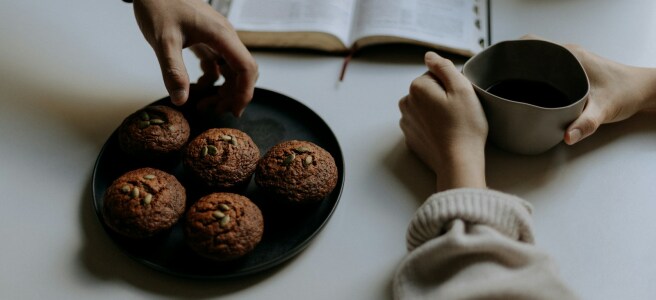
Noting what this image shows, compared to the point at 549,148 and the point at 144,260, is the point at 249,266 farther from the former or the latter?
the point at 549,148

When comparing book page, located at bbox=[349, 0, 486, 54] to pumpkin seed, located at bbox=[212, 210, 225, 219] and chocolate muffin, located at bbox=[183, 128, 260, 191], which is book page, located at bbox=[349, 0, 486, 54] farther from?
pumpkin seed, located at bbox=[212, 210, 225, 219]

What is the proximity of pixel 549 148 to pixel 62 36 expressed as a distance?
110cm

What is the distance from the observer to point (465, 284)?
673 millimetres

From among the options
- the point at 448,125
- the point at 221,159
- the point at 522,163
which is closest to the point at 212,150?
the point at 221,159

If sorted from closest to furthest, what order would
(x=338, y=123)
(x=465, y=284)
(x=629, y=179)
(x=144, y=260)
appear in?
(x=465, y=284)
(x=144, y=260)
(x=629, y=179)
(x=338, y=123)

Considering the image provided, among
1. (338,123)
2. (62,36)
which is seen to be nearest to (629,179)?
(338,123)

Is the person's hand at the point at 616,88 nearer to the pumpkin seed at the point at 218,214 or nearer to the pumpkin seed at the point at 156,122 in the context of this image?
the pumpkin seed at the point at 218,214

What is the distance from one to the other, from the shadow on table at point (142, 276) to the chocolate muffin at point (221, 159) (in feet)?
0.53

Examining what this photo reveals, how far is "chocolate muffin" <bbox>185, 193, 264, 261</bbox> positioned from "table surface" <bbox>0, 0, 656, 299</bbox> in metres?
0.07

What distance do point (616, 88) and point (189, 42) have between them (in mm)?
787

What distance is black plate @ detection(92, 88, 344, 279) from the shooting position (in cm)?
81

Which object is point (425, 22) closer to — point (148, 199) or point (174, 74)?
point (174, 74)

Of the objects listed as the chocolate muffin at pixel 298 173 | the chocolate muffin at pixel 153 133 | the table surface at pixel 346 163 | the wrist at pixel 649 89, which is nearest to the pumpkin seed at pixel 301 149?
→ the chocolate muffin at pixel 298 173

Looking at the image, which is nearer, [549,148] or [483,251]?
[483,251]
